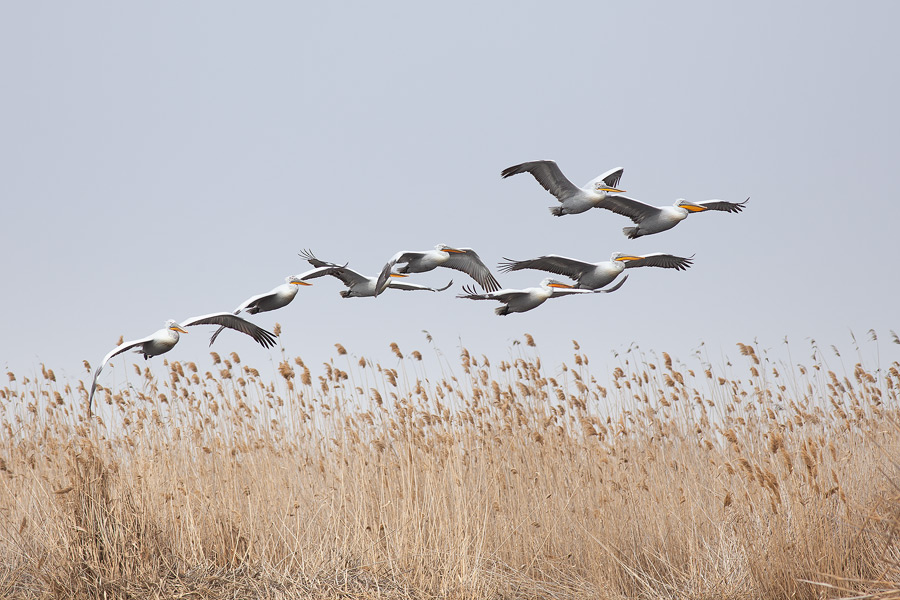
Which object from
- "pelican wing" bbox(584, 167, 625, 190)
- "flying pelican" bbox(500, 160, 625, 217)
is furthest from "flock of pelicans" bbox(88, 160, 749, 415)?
"pelican wing" bbox(584, 167, 625, 190)

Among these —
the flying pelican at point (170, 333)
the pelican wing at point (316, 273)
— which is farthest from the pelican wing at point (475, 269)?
the flying pelican at point (170, 333)

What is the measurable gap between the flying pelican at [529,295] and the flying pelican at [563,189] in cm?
55

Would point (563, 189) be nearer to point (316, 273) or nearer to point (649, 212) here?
point (649, 212)

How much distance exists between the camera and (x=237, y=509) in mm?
5172

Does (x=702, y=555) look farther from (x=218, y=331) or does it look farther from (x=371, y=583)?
(x=218, y=331)

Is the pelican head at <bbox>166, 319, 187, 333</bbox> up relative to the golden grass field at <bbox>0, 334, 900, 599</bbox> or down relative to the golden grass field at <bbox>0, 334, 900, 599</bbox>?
up

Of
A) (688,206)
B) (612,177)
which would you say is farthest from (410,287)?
(612,177)

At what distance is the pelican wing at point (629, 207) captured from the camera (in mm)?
5293

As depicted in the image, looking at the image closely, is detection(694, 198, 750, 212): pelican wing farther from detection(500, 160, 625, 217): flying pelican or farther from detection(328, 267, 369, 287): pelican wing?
detection(328, 267, 369, 287): pelican wing

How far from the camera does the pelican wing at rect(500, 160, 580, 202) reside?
5.59m

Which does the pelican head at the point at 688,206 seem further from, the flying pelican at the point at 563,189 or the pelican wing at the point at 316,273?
the pelican wing at the point at 316,273

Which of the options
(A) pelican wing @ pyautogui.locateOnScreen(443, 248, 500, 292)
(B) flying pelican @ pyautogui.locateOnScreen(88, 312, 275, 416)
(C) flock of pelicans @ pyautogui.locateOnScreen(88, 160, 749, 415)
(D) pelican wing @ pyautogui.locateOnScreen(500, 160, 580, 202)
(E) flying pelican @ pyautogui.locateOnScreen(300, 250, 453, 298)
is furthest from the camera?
(A) pelican wing @ pyautogui.locateOnScreen(443, 248, 500, 292)

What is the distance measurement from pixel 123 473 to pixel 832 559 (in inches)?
159

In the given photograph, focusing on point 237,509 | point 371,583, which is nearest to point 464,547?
point 371,583
